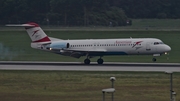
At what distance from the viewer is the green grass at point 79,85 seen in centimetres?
4175

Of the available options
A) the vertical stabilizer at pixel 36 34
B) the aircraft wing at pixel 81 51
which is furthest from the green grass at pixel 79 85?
the vertical stabilizer at pixel 36 34

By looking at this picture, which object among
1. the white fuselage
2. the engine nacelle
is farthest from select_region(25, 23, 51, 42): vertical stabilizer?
the white fuselage

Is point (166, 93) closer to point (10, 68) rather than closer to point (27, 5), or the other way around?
point (10, 68)

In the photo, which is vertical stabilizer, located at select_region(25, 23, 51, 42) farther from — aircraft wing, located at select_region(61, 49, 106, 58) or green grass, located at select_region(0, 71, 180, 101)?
green grass, located at select_region(0, 71, 180, 101)

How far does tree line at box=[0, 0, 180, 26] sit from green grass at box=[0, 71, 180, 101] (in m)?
73.1

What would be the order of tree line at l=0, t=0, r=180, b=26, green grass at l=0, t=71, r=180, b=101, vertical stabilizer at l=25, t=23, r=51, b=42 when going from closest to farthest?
1. green grass at l=0, t=71, r=180, b=101
2. vertical stabilizer at l=25, t=23, r=51, b=42
3. tree line at l=0, t=0, r=180, b=26

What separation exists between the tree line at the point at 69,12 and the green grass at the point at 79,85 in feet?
240

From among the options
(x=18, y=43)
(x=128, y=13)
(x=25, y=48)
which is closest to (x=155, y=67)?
(x=25, y=48)

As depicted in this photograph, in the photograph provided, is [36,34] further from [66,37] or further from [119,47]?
[66,37]

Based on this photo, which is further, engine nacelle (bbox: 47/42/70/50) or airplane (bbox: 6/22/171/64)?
engine nacelle (bbox: 47/42/70/50)

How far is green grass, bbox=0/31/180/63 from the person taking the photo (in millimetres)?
80188

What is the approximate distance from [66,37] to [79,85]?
6374cm

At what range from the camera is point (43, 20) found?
13112cm

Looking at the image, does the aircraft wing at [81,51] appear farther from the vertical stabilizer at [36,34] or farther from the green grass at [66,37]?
the green grass at [66,37]
